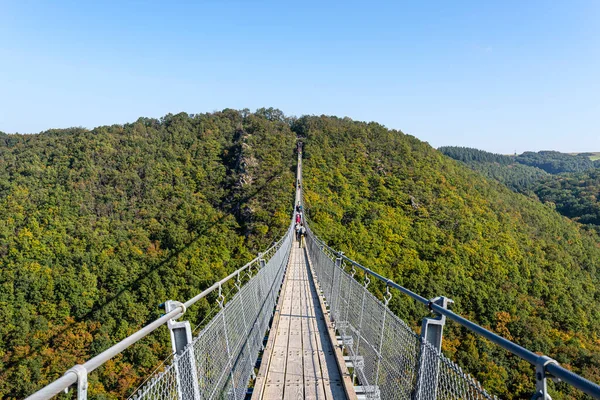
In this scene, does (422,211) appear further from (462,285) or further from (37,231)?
(37,231)

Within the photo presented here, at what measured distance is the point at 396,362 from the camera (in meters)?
2.39

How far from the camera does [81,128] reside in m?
70.3

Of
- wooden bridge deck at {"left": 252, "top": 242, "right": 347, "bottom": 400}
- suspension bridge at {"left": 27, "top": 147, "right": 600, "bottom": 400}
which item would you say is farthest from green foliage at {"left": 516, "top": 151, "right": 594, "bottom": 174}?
suspension bridge at {"left": 27, "top": 147, "right": 600, "bottom": 400}

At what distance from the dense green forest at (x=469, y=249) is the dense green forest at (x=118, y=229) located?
26.3 feet

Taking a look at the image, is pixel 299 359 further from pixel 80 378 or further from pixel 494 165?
pixel 494 165

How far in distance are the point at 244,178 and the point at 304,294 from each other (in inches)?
1730

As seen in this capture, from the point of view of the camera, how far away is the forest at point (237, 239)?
26.5 meters

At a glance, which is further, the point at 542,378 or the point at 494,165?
the point at 494,165

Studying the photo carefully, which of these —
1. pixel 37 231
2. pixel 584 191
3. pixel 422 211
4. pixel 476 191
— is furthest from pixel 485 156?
pixel 37 231

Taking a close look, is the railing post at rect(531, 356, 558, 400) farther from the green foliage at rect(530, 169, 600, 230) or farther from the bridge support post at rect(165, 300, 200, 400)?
the green foliage at rect(530, 169, 600, 230)

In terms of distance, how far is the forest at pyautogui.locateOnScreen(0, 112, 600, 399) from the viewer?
2647 centimetres

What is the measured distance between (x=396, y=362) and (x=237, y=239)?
36.3 m

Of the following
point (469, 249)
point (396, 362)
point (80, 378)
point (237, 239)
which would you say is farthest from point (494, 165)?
point (80, 378)

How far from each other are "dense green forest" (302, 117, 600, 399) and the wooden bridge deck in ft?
52.4
